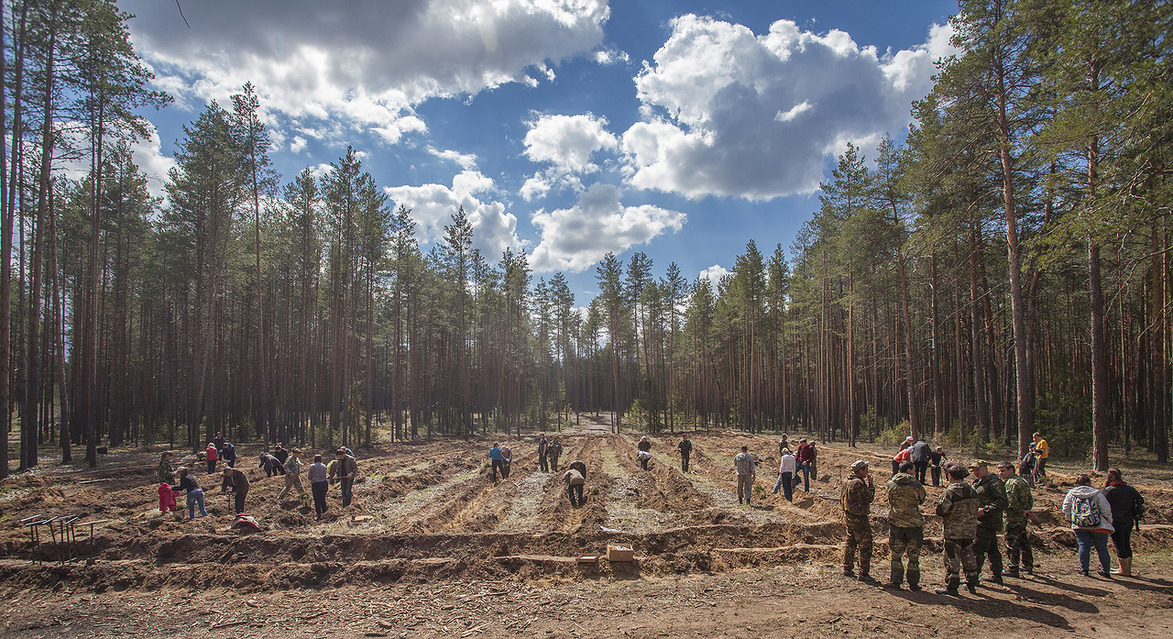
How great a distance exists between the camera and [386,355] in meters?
58.6

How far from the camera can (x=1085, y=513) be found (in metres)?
7.33

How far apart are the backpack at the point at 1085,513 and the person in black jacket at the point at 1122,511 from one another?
308 mm

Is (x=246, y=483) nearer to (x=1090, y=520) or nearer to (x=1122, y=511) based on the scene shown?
(x=1090, y=520)

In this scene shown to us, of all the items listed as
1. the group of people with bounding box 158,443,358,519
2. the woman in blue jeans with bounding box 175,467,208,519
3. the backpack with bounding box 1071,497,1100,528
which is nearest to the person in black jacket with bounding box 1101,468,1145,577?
the backpack with bounding box 1071,497,1100,528

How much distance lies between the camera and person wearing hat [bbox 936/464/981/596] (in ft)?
22.0

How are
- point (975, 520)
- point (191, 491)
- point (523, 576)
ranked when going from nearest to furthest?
point (975, 520), point (523, 576), point (191, 491)

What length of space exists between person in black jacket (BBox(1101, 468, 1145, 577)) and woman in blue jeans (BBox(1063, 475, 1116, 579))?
14cm

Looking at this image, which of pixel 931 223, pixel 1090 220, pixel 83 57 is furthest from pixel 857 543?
pixel 83 57

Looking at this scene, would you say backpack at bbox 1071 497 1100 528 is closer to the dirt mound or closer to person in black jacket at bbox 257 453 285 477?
the dirt mound

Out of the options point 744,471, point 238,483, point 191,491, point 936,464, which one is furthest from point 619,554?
point 936,464

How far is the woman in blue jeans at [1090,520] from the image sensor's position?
23.8 ft

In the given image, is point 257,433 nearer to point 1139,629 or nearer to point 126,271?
point 126,271

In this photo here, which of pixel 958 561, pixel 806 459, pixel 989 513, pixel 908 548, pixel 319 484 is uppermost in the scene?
Answer: pixel 989 513

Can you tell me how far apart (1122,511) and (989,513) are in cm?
230
